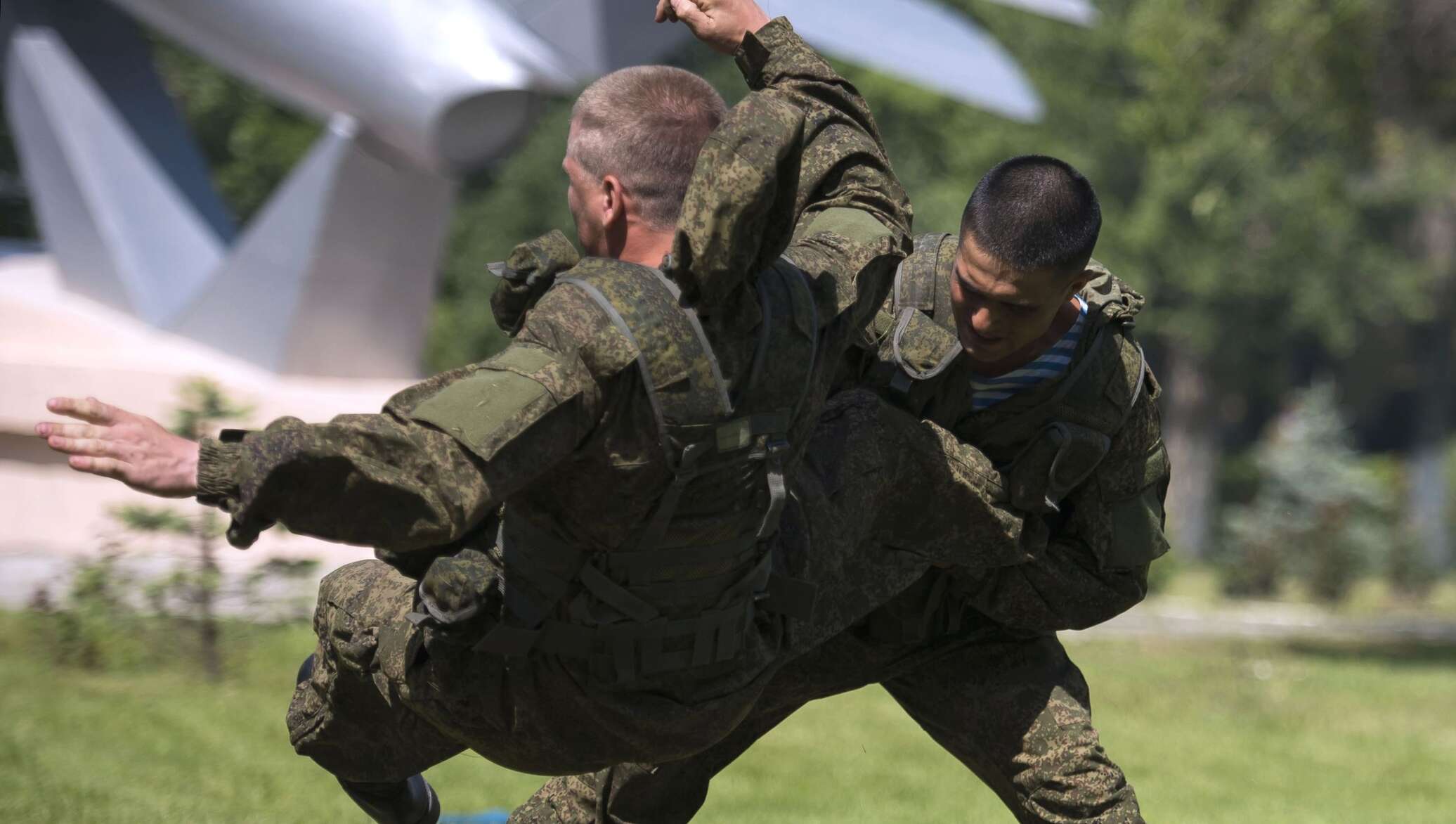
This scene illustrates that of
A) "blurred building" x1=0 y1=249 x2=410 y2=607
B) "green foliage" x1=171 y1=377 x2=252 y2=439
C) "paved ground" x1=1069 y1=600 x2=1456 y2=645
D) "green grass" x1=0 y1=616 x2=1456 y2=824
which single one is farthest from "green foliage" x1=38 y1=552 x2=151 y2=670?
"paved ground" x1=1069 y1=600 x2=1456 y2=645

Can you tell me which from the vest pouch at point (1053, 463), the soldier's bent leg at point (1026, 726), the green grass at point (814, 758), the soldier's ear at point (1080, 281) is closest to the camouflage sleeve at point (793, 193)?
the soldier's ear at point (1080, 281)

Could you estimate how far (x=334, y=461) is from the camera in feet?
8.77

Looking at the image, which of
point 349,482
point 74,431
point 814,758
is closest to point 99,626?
point 814,758

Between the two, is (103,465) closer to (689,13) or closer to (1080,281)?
(689,13)

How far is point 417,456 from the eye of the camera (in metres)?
2.73

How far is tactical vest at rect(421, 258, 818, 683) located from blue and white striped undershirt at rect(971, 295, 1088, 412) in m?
0.68

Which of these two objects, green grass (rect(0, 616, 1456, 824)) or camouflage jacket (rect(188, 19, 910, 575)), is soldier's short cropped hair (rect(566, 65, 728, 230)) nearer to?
camouflage jacket (rect(188, 19, 910, 575))

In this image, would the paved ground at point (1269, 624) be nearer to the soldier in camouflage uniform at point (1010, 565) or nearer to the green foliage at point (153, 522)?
the green foliage at point (153, 522)

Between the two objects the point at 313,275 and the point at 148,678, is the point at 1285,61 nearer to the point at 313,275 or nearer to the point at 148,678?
the point at 313,275

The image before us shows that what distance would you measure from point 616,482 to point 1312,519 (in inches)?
739

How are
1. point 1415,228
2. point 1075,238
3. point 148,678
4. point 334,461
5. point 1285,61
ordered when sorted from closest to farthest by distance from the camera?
1. point 334,461
2. point 1075,238
3. point 148,678
4. point 1285,61
5. point 1415,228

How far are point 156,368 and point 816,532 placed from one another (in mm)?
9999

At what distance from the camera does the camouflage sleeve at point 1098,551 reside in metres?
4.01

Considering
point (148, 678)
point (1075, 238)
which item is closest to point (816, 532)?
point (1075, 238)
